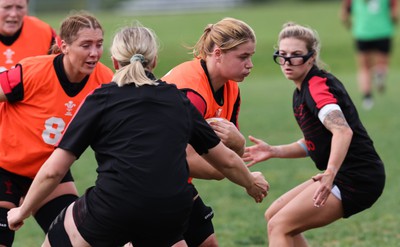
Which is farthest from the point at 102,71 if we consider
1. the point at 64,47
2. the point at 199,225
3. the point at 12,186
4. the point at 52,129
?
the point at 199,225

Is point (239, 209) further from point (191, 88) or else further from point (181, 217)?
point (181, 217)

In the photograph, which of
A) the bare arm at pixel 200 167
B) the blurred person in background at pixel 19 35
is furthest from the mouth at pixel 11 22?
the bare arm at pixel 200 167

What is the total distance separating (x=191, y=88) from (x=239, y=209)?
147 inches

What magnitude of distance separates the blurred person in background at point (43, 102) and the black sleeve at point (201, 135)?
984 millimetres

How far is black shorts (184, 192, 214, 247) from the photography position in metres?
5.47

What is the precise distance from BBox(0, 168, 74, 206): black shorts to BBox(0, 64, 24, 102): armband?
21.0 inches

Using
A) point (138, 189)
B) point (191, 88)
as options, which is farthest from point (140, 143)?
point (191, 88)

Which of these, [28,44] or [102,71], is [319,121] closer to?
[102,71]

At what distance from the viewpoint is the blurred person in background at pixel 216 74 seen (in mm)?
4891

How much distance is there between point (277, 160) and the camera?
37.1 feet

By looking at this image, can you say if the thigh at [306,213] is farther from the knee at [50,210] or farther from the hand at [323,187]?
the knee at [50,210]

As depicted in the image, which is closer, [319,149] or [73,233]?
[73,233]

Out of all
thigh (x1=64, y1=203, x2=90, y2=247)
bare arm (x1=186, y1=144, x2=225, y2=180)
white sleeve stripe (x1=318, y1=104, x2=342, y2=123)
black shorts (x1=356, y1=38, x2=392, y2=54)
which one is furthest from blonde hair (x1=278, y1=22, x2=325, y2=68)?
black shorts (x1=356, y1=38, x2=392, y2=54)

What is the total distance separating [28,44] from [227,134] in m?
2.03
